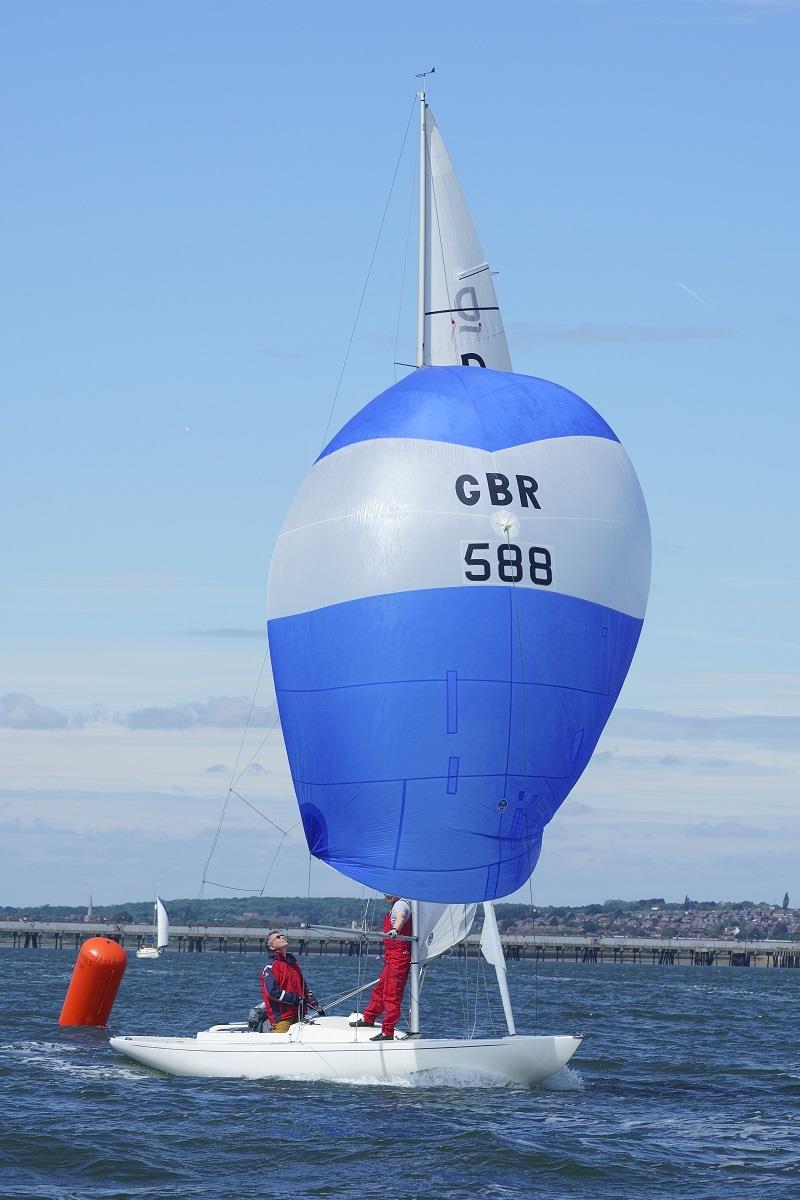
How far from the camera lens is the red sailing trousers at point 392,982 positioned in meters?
22.0

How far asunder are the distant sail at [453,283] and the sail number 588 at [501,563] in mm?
3673

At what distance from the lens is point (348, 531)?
71.9 ft

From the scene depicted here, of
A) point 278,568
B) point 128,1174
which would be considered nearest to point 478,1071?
point 128,1174

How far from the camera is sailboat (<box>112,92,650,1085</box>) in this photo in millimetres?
21422

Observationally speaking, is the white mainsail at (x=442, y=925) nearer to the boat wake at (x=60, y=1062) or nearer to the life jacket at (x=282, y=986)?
the life jacket at (x=282, y=986)

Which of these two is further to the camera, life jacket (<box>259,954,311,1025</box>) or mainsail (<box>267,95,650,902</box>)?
life jacket (<box>259,954,311,1025</box>)

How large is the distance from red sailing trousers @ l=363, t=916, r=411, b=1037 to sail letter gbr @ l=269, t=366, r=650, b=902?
110cm

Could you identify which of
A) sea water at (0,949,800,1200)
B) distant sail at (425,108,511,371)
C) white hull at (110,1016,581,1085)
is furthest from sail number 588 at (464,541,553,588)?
sea water at (0,949,800,1200)

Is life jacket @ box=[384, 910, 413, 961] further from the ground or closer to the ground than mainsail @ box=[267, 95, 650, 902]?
closer to the ground

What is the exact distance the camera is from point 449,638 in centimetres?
2147

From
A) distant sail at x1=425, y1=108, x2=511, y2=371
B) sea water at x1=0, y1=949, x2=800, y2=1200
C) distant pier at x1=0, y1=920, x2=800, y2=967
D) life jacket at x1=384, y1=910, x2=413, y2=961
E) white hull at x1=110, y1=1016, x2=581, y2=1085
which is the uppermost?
distant sail at x1=425, y1=108, x2=511, y2=371

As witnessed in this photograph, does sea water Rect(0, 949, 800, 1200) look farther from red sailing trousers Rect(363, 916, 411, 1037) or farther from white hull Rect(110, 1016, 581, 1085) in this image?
red sailing trousers Rect(363, 916, 411, 1037)

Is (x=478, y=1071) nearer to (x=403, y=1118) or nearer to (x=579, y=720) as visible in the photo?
(x=403, y=1118)

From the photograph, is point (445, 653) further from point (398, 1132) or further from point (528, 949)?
point (528, 949)
